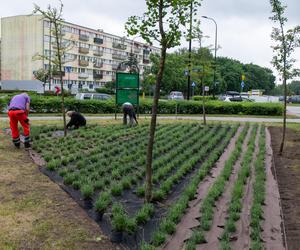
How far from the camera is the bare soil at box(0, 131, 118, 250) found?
171 inches

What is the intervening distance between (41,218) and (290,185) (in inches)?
175

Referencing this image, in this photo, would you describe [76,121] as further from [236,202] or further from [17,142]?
[236,202]

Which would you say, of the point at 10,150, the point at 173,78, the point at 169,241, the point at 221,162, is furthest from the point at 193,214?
the point at 173,78

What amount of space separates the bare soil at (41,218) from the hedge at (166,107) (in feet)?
54.6

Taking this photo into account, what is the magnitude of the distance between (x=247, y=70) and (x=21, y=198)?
324 feet

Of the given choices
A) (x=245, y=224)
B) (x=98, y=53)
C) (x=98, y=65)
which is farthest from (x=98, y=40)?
(x=245, y=224)

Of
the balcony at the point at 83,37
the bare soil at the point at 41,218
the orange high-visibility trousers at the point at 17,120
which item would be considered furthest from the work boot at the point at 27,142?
the balcony at the point at 83,37

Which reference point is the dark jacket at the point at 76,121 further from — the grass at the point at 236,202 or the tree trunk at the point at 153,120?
the tree trunk at the point at 153,120

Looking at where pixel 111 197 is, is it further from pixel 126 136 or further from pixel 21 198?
pixel 126 136

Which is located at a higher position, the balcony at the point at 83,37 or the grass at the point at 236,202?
the balcony at the point at 83,37

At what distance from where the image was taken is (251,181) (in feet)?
23.1

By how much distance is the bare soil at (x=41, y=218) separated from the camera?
4332 mm

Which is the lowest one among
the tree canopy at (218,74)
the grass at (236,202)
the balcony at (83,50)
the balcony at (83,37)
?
the grass at (236,202)

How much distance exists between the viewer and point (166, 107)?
26047 millimetres
